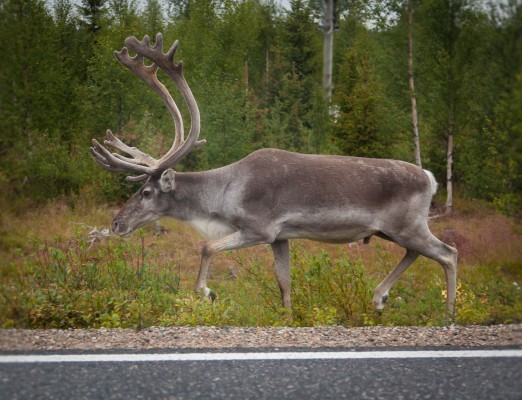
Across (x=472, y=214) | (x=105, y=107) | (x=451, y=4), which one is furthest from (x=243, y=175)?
(x=472, y=214)

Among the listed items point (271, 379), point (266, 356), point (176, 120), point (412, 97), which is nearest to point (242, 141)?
point (412, 97)

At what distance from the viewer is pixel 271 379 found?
3.35m

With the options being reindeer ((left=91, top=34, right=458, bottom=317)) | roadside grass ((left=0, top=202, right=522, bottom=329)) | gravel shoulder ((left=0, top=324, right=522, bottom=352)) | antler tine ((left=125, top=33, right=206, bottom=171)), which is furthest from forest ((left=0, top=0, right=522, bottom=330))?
antler tine ((left=125, top=33, right=206, bottom=171))

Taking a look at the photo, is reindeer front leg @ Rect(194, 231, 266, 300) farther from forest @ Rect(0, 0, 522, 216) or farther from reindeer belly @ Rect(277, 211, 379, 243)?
forest @ Rect(0, 0, 522, 216)

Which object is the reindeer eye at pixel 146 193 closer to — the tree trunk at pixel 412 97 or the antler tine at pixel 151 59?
the antler tine at pixel 151 59

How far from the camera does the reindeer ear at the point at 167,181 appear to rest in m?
6.85

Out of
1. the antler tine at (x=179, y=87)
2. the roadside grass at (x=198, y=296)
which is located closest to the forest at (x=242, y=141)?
the roadside grass at (x=198, y=296)

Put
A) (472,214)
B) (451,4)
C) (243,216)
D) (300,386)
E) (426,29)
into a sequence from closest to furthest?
(300,386), (243,216), (451,4), (426,29), (472,214)

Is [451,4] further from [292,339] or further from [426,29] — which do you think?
[292,339]

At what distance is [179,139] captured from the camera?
286 inches

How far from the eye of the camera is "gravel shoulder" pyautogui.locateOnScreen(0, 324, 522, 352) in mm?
4020

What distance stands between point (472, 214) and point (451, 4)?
4758 mm

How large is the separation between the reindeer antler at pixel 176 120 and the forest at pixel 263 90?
56 centimetres

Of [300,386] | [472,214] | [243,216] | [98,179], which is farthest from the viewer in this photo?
[472,214]
